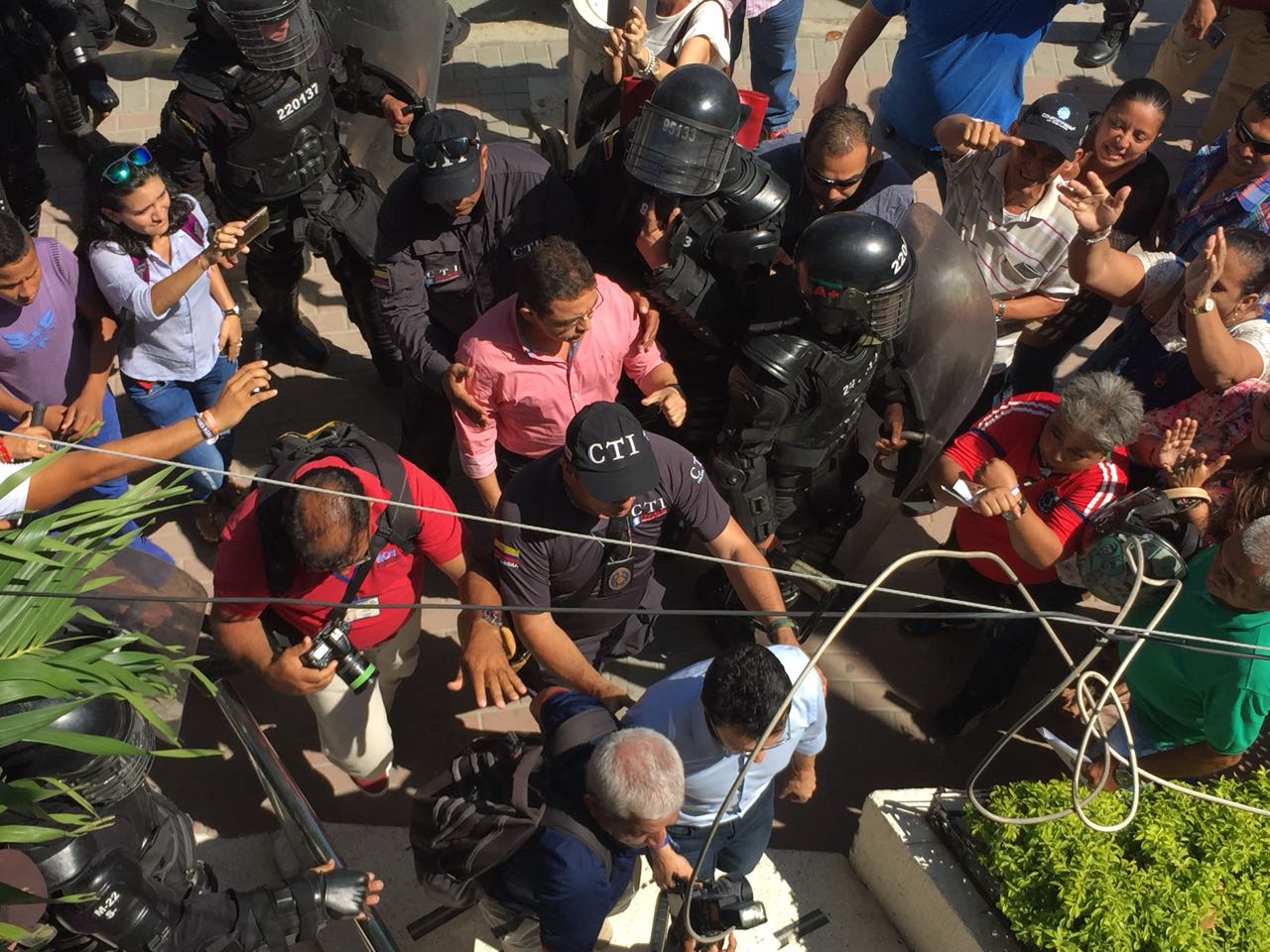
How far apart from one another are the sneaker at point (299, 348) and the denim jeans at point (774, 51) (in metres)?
2.72

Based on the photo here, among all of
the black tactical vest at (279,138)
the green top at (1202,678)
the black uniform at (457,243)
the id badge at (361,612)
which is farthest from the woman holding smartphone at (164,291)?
the green top at (1202,678)

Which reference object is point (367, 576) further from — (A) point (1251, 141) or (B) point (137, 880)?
(A) point (1251, 141)

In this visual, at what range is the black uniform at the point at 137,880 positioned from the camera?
2.63m

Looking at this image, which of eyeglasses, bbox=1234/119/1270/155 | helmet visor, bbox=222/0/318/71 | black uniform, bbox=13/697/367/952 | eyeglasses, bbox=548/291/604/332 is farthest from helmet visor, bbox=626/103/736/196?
black uniform, bbox=13/697/367/952

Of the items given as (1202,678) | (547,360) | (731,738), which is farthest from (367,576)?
(1202,678)

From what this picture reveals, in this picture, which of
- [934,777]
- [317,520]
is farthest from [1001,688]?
[317,520]

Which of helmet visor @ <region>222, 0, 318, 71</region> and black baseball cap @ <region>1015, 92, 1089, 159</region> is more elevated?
black baseball cap @ <region>1015, 92, 1089, 159</region>

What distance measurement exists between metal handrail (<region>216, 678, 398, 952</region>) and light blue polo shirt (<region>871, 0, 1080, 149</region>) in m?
3.85

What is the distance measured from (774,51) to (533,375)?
12.1 ft

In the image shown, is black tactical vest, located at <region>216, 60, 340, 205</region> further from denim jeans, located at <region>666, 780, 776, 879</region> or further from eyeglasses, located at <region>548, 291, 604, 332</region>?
denim jeans, located at <region>666, 780, 776, 879</region>

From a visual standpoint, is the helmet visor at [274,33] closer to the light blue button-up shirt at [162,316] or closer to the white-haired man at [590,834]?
the light blue button-up shirt at [162,316]

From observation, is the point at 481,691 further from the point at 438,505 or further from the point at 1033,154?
the point at 1033,154

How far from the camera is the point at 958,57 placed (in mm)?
4930

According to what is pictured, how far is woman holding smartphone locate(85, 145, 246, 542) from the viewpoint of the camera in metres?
3.84
